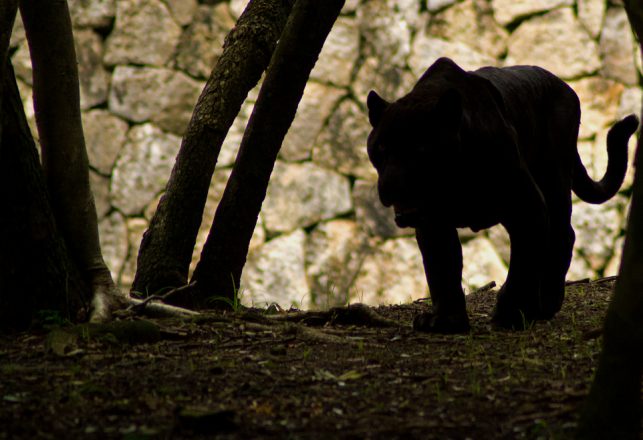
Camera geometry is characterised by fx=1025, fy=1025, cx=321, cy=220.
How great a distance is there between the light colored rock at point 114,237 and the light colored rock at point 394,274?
7.12 ft

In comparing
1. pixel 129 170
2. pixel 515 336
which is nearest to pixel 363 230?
pixel 129 170

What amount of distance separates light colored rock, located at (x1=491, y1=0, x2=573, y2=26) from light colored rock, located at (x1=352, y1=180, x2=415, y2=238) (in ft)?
6.42

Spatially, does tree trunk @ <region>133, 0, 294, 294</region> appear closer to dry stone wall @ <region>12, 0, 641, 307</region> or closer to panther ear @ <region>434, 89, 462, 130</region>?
panther ear @ <region>434, 89, 462, 130</region>

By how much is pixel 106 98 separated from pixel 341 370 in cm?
670

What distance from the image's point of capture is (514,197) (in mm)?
4262

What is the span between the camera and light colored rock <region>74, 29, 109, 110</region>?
941 cm

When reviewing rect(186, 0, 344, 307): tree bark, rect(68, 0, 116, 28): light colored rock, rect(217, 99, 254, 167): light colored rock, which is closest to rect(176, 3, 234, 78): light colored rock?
rect(217, 99, 254, 167): light colored rock

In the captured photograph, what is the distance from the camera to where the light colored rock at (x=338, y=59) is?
934 centimetres

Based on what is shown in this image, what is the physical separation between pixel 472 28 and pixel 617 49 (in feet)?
4.33

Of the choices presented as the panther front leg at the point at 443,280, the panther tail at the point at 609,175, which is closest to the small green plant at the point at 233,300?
the panther front leg at the point at 443,280

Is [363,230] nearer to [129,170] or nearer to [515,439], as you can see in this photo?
[129,170]

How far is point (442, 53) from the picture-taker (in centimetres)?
927

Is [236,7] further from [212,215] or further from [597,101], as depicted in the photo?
[597,101]

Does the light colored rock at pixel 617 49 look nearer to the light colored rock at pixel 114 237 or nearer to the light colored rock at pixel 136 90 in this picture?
the light colored rock at pixel 136 90
